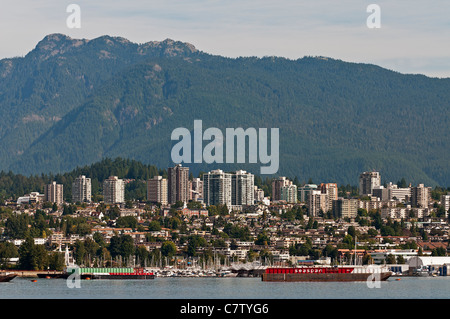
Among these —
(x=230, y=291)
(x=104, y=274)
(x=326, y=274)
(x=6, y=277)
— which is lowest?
(x=104, y=274)

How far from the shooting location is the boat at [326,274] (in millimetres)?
124750

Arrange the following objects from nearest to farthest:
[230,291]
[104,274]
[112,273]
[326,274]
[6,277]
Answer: [230,291]
[6,277]
[326,274]
[104,274]
[112,273]

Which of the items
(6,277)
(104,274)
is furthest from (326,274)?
(6,277)

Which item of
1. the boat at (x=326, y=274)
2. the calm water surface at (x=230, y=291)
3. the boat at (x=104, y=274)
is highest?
the calm water surface at (x=230, y=291)

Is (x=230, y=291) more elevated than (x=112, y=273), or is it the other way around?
(x=230, y=291)

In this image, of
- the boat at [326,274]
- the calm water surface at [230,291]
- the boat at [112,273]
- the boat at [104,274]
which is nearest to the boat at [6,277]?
the calm water surface at [230,291]

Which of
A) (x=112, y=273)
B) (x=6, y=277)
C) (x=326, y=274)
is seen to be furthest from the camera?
(x=112, y=273)

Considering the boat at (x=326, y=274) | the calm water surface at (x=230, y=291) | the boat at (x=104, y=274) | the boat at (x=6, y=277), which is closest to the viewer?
the calm water surface at (x=230, y=291)

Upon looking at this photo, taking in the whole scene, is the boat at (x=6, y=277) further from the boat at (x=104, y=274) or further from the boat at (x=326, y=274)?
the boat at (x=326, y=274)

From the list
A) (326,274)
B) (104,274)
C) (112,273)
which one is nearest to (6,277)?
(104,274)

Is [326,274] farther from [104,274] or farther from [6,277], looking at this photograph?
[6,277]

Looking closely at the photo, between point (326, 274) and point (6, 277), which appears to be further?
point (326, 274)

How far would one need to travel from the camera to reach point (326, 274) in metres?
126

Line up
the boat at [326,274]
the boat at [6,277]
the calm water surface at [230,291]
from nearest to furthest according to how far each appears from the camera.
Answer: the calm water surface at [230,291], the boat at [6,277], the boat at [326,274]
